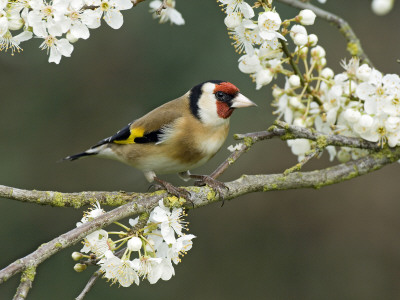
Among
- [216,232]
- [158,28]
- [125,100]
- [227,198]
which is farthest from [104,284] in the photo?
[227,198]

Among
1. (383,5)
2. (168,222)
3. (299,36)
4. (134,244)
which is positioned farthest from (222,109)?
(134,244)

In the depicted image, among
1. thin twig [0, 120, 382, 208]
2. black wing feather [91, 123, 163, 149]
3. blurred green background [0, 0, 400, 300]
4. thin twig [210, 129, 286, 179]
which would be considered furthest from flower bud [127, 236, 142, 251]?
blurred green background [0, 0, 400, 300]

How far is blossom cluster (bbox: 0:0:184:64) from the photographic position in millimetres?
1936

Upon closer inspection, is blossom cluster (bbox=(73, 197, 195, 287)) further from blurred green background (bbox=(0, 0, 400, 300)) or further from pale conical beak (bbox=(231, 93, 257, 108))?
blurred green background (bbox=(0, 0, 400, 300))

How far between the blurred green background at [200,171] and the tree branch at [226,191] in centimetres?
275

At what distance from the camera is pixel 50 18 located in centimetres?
194

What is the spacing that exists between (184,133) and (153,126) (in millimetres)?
172

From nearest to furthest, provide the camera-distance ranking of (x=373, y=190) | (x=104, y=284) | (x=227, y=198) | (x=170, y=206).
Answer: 1. (x=170, y=206)
2. (x=227, y=198)
3. (x=104, y=284)
4. (x=373, y=190)

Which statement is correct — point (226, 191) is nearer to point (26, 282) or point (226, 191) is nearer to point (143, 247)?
point (143, 247)

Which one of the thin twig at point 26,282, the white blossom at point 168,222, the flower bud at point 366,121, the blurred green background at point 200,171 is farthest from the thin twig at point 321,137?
the blurred green background at point 200,171

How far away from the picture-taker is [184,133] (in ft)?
9.09

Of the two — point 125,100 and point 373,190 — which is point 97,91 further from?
point 373,190

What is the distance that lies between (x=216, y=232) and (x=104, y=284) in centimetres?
130

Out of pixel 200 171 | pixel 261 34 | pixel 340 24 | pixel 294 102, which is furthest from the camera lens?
pixel 200 171
